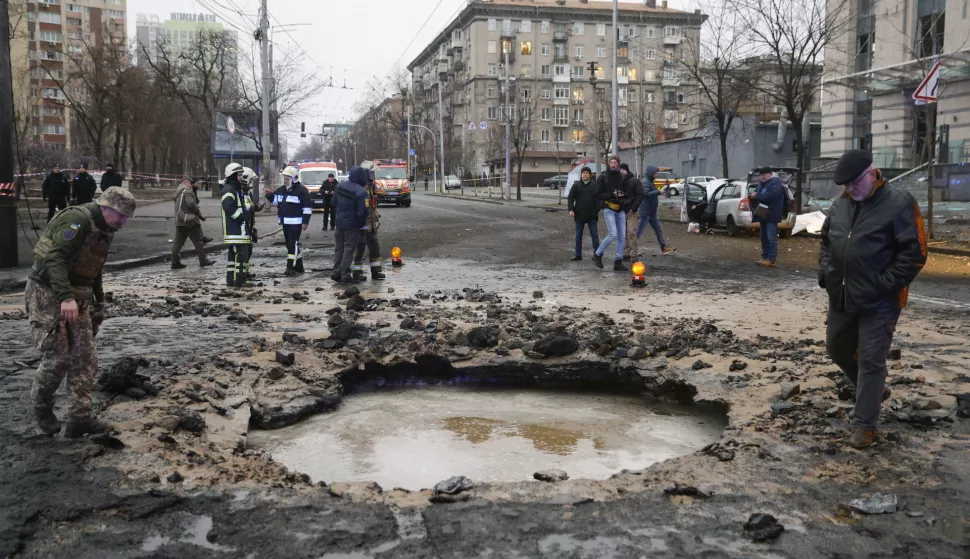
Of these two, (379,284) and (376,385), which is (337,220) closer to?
(379,284)

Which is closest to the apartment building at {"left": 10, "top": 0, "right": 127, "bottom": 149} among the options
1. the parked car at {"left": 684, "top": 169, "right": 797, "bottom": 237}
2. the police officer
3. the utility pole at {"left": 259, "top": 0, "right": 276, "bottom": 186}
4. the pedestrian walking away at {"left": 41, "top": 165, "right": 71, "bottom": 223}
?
the utility pole at {"left": 259, "top": 0, "right": 276, "bottom": 186}

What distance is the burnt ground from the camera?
11.9ft

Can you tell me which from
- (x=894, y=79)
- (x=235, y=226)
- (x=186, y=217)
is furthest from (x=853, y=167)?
(x=894, y=79)

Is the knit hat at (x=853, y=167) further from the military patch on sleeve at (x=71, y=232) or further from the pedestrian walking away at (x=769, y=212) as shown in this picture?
the pedestrian walking away at (x=769, y=212)

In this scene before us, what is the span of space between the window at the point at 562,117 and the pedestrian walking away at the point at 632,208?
84.6 metres

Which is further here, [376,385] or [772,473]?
[376,385]

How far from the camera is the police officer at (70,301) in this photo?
15.5 feet

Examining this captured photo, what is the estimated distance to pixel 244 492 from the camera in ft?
13.6

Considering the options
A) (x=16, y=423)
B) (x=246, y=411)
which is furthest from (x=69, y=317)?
(x=246, y=411)

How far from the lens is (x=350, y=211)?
12.8 m

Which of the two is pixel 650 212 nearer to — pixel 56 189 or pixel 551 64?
pixel 56 189

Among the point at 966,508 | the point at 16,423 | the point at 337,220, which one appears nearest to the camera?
the point at 966,508

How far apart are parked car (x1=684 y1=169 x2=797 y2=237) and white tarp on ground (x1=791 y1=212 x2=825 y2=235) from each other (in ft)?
0.89

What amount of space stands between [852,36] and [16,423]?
128ft
